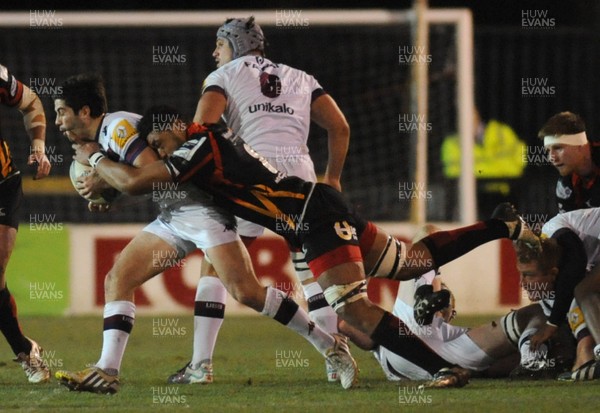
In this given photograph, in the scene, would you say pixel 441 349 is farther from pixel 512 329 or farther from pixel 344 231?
pixel 344 231

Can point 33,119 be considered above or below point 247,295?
above

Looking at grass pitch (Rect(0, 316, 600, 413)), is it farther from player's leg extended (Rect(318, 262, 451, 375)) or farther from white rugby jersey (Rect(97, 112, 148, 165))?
white rugby jersey (Rect(97, 112, 148, 165))

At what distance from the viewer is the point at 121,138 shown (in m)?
5.99

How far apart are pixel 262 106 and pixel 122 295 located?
1.48m

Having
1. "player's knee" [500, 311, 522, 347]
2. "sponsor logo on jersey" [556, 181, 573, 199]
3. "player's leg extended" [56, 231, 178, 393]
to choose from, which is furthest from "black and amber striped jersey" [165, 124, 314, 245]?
"sponsor logo on jersey" [556, 181, 573, 199]

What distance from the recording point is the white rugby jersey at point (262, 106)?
22.6 ft

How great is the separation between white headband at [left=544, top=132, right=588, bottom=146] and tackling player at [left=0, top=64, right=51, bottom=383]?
2.85 metres

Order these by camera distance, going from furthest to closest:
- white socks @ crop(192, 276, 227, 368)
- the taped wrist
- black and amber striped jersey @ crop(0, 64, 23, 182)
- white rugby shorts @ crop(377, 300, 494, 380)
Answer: black and amber striped jersey @ crop(0, 64, 23, 182), white socks @ crop(192, 276, 227, 368), white rugby shorts @ crop(377, 300, 494, 380), the taped wrist

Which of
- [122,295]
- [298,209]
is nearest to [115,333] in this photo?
[122,295]

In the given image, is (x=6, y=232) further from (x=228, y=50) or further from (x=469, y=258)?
A: (x=469, y=258)

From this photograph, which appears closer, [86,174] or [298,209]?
[298,209]

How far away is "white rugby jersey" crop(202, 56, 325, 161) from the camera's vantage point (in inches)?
271

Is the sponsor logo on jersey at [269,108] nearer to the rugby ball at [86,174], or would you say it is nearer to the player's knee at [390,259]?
the rugby ball at [86,174]

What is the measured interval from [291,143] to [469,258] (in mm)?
4177
